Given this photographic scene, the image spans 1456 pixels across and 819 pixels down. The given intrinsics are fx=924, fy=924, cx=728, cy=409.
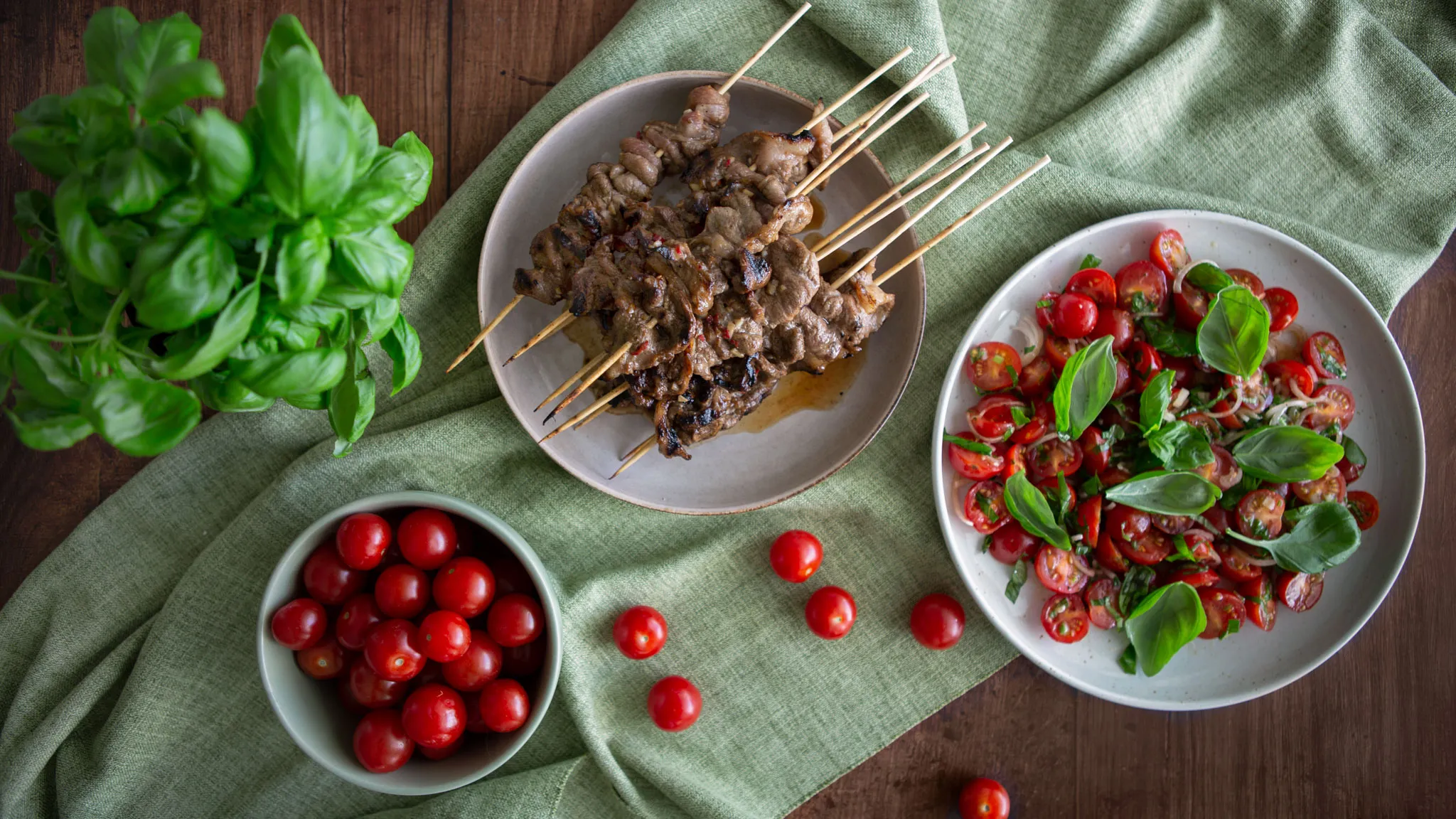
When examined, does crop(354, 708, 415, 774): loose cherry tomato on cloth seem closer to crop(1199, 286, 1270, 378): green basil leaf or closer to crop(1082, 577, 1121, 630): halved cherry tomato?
crop(1082, 577, 1121, 630): halved cherry tomato

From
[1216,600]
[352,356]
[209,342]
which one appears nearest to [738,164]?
[352,356]

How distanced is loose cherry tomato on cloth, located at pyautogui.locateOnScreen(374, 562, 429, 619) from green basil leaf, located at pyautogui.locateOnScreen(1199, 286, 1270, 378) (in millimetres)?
2342

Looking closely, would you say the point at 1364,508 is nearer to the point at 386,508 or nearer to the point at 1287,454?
the point at 1287,454

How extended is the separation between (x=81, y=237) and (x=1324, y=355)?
3.20 meters

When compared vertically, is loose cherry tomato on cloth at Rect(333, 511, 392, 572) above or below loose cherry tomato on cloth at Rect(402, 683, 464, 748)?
above

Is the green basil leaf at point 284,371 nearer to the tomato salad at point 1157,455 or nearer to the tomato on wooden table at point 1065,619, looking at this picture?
the tomato salad at point 1157,455

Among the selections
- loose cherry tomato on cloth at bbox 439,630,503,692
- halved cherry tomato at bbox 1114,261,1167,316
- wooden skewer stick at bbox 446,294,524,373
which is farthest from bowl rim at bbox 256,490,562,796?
halved cherry tomato at bbox 1114,261,1167,316

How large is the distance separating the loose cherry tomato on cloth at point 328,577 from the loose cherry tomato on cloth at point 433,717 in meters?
0.35

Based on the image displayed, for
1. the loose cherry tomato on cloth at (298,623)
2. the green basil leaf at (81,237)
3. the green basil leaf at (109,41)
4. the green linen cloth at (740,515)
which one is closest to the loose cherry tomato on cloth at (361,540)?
the loose cherry tomato on cloth at (298,623)

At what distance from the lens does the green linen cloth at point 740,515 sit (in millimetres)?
2760

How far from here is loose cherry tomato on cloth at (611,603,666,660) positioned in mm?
2746

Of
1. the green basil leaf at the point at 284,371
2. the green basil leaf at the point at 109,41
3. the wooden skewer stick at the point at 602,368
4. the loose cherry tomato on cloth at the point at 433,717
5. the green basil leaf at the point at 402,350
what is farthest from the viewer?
the loose cherry tomato on cloth at the point at 433,717

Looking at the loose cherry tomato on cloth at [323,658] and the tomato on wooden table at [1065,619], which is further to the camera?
Result: the tomato on wooden table at [1065,619]

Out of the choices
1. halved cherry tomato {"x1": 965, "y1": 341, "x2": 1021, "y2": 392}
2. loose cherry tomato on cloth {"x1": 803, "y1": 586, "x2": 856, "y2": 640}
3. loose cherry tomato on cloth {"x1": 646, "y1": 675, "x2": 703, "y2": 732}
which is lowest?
loose cherry tomato on cloth {"x1": 646, "y1": 675, "x2": 703, "y2": 732}
